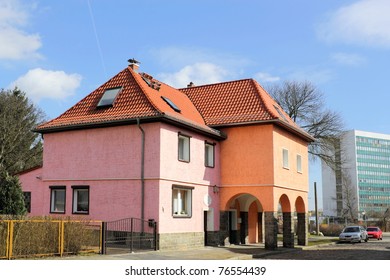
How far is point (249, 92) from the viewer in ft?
98.9

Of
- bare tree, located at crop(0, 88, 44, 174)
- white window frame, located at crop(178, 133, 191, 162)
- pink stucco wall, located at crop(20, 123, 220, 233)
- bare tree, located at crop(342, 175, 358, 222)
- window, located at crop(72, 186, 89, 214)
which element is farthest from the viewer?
bare tree, located at crop(342, 175, 358, 222)

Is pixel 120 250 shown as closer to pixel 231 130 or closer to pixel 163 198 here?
pixel 163 198

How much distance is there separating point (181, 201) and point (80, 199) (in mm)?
5309

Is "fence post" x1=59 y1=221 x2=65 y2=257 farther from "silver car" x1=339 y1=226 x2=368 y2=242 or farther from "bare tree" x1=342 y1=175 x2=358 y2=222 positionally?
"bare tree" x1=342 y1=175 x2=358 y2=222

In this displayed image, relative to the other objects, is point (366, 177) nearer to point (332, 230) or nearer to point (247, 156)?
point (332, 230)

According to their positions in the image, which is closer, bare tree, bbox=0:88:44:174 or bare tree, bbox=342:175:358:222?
bare tree, bbox=0:88:44:174

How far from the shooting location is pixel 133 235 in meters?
23.0

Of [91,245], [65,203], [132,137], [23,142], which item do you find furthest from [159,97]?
[23,142]

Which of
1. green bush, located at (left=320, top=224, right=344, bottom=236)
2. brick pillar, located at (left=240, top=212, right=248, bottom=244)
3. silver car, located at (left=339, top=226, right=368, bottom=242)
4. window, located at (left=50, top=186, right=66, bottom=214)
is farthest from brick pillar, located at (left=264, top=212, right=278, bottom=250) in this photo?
green bush, located at (left=320, top=224, right=344, bottom=236)

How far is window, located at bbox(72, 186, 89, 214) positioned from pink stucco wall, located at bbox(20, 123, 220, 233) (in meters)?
0.26

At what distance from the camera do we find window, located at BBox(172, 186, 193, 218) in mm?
24719

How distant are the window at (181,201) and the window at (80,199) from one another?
4.55 m

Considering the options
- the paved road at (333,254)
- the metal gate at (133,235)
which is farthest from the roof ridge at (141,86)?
the paved road at (333,254)

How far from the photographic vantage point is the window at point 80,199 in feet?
83.5
